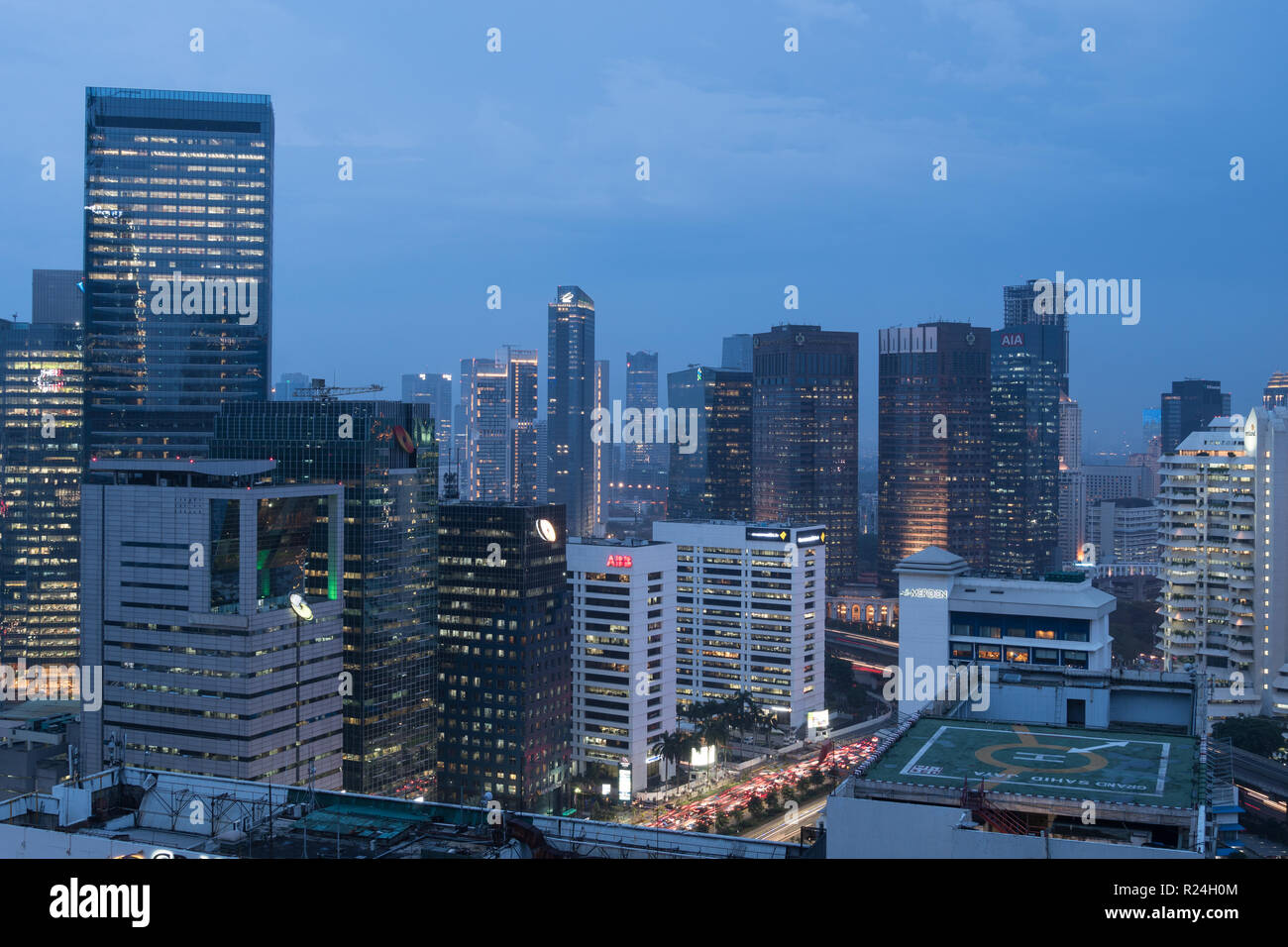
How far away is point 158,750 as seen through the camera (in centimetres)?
5472

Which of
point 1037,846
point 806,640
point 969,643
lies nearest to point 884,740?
point 1037,846

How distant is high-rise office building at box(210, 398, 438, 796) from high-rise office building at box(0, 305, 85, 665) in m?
52.5

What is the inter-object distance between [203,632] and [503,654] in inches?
979

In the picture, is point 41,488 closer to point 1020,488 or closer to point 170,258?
point 170,258

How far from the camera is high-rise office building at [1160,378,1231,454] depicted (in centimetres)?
17423

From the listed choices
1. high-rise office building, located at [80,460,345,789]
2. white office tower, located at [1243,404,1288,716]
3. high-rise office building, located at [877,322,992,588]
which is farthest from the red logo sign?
high-rise office building, located at [877,322,992,588]

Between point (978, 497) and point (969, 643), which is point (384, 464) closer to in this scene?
point (969, 643)

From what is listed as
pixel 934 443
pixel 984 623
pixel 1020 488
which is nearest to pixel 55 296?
pixel 934 443

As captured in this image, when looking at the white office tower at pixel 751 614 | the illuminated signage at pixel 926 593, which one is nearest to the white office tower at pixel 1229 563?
the white office tower at pixel 751 614

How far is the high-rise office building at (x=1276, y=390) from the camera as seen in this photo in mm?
148500

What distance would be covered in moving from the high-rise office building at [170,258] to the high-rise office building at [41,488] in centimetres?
582

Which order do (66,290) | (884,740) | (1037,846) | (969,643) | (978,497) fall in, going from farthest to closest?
(978,497) < (66,290) < (969,643) < (884,740) < (1037,846)
